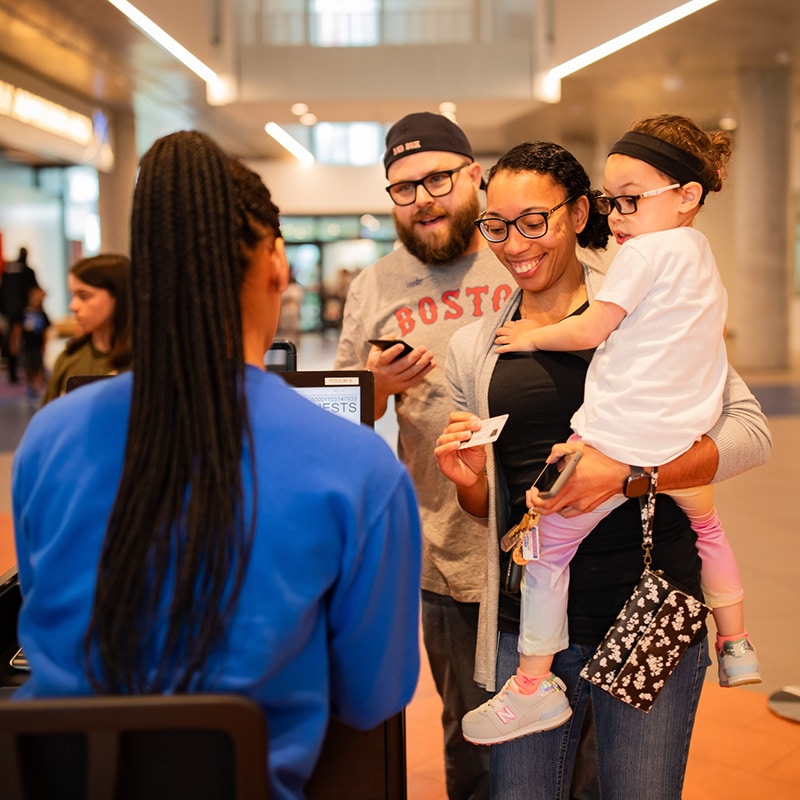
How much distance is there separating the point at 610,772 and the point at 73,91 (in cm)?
1447

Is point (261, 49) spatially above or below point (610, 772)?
above

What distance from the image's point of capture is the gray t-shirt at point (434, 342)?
2344 millimetres

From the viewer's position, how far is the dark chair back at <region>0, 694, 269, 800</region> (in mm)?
882

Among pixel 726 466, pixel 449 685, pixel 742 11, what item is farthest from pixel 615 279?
pixel 742 11

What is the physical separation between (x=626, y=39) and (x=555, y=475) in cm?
984

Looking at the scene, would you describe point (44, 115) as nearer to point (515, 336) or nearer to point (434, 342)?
point (434, 342)

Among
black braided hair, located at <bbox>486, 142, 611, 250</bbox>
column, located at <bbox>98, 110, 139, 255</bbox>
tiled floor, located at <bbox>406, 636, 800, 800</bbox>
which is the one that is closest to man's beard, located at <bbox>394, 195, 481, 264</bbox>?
black braided hair, located at <bbox>486, 142, 611, 250</bbox>

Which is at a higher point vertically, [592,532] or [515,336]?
[515,336]

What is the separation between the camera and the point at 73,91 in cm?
1406

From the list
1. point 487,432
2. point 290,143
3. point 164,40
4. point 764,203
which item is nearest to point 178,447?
point 487,432

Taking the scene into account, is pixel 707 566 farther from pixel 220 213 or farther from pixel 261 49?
pixel 261 49

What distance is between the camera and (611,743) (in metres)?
1.71

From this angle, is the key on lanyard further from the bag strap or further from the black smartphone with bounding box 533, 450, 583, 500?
the bag strap

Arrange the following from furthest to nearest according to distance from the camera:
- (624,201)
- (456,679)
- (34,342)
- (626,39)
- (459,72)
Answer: (34,342) < (459,72) < (626,39) < (456,679) < (624,201)
